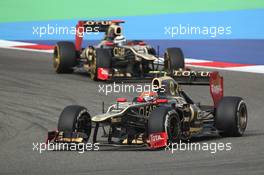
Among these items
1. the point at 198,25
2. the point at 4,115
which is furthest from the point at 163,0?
the point at 4,115

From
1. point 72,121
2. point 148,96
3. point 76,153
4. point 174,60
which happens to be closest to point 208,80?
point 148,96

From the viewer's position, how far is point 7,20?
30625mm

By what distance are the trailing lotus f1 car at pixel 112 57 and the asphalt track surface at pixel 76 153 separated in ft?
1.18

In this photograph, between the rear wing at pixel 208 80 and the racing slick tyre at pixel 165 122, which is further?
the rear wing at pixel 208 80

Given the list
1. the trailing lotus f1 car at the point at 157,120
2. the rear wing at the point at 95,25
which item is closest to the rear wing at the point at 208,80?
the trailing lotus f1 car at the point at 157,120

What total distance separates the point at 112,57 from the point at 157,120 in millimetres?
9423

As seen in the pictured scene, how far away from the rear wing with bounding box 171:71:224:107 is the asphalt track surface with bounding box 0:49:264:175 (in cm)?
81

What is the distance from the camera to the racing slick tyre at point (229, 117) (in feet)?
41.7

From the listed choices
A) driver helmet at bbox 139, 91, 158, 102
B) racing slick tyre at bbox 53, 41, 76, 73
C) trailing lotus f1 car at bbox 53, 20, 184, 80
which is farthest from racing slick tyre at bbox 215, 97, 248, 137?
racing slick tyre at bbox 53, 41, 76, 73

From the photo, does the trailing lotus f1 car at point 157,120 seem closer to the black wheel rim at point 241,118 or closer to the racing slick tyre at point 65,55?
the black wheel rim at point 241,118

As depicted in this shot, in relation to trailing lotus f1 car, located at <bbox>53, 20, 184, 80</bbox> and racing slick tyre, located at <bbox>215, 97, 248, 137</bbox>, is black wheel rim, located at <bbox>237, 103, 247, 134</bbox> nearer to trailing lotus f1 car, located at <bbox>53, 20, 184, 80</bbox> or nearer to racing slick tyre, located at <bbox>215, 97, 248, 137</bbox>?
racing slick tyre, located at <bbox>215, 97, 248, 137</bbox>

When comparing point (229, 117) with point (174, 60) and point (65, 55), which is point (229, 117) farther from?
point (65, 55)

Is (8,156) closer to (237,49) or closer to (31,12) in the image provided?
(237,49)

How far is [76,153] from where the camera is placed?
11312 mm
